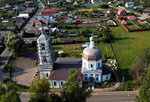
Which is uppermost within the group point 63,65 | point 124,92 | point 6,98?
point 6,98

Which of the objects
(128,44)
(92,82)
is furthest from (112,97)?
(128,44)

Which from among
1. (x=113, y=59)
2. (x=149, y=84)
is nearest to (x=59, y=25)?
(x=113, y=59)

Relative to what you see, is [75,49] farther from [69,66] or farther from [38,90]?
[38,90]

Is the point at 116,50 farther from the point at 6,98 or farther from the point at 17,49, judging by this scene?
the point at 6,98

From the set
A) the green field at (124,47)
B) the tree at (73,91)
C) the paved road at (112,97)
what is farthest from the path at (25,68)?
the tree at (73,91)

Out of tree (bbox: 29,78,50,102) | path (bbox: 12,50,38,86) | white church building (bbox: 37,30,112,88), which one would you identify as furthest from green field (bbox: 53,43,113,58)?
tree (bbox: 29,78,50,102)

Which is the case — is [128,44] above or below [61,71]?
below

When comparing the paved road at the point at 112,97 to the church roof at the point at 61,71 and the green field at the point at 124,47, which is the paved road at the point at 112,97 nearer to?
the church roof at the point at 61,71

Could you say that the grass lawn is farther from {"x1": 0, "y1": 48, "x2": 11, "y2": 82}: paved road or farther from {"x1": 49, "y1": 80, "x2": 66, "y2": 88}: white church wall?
{"x1": 0, "y1": 48, "x2": 11, "y2": 82}: paved road
